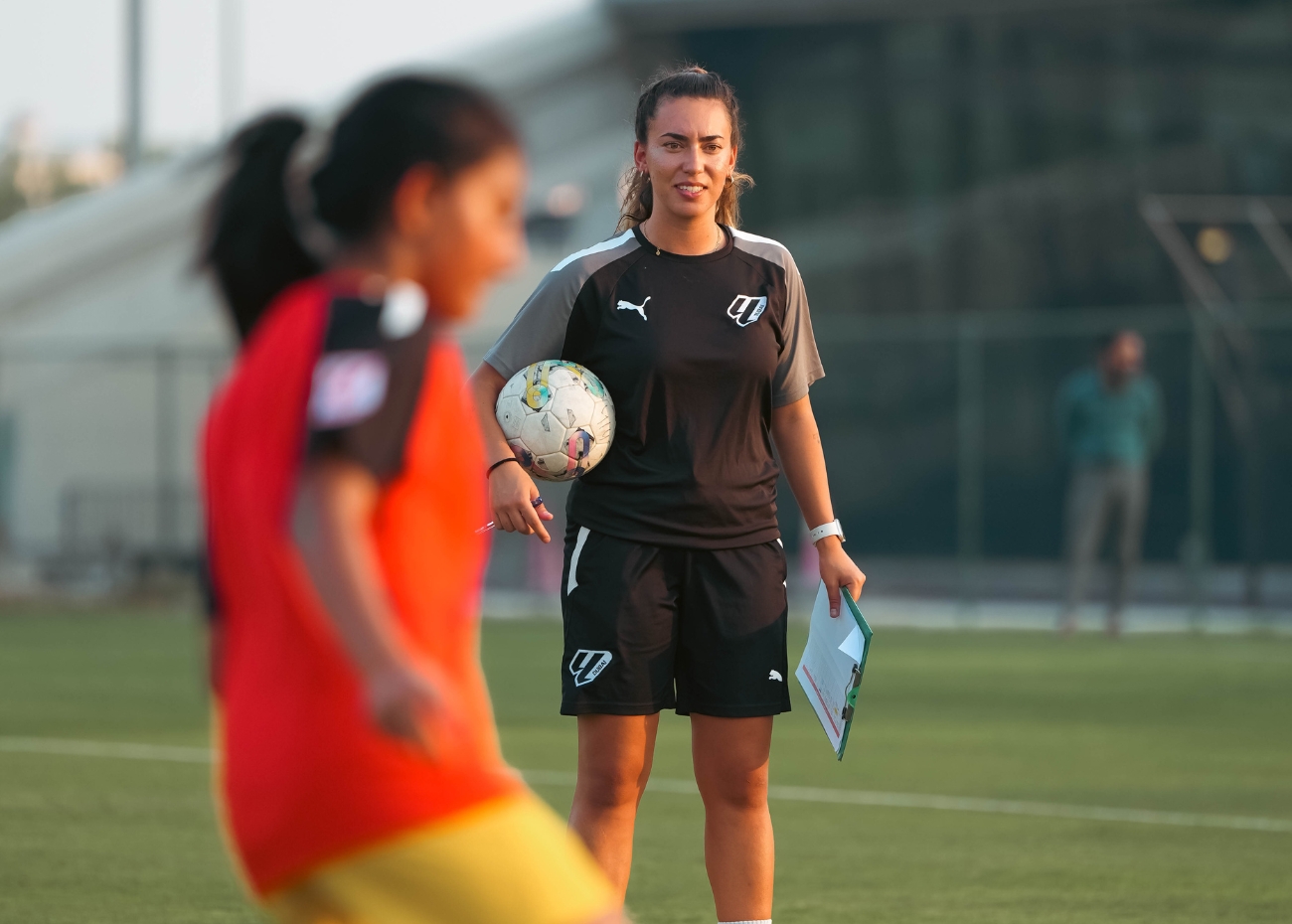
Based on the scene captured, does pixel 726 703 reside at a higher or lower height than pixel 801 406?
lower

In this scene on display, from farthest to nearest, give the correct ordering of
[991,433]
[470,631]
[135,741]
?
[991,433] < [135,741] < [470,631]

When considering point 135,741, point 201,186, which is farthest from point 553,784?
point 201,186

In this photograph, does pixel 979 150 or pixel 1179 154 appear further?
pixel 979 150

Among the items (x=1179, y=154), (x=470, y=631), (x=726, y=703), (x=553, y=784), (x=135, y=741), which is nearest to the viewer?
(x=470, y=631)

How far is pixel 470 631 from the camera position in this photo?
267 cm

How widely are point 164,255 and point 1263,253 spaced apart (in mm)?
13952

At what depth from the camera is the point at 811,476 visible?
5000mm

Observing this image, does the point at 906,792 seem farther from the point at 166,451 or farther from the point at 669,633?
the point at 166,451

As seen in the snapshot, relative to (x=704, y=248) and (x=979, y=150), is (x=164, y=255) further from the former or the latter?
(x=704, y=248)

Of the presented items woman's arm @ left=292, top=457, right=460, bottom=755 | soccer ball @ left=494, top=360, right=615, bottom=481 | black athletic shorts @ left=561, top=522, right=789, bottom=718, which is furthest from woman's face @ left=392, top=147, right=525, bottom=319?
black athletic shorts @ left=561, top=522, right=789, bottom=718

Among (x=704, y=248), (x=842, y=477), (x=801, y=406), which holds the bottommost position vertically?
(x=842, y=477)

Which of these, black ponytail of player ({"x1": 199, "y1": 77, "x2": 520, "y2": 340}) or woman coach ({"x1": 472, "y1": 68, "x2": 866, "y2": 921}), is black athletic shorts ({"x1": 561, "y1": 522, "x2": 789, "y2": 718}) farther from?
black ponytail of player ({"x1": 199, "y1": 77, "x2": 520, "y2": 340})

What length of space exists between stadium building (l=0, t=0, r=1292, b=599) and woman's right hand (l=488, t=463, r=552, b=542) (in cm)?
1457

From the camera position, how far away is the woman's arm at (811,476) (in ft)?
16.3
